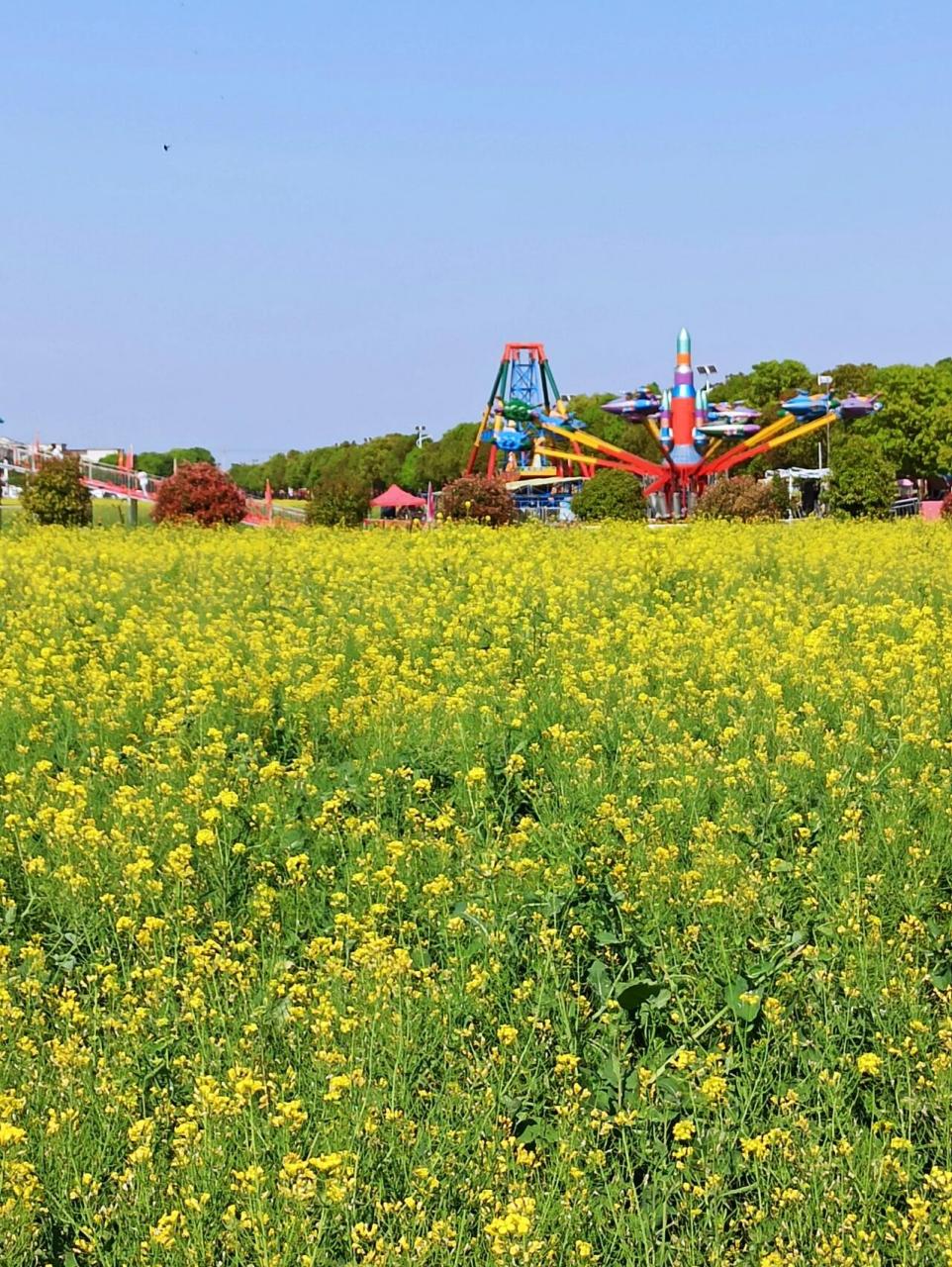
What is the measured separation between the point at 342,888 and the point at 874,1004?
2.07 metres

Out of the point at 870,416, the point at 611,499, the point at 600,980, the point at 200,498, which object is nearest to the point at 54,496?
Answer: the point at 200,498

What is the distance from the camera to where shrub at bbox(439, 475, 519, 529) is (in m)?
32.0

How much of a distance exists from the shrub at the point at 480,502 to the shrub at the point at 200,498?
5.38m

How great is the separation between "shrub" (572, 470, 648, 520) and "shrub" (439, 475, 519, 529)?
2610 millimetres

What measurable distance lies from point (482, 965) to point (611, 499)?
31.1 m

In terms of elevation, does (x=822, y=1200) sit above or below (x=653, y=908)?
below

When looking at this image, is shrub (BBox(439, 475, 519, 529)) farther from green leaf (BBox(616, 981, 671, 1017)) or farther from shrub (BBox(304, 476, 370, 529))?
green leaf (BBox(616, 981, 671, 1017))

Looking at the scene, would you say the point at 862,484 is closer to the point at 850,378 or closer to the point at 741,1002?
the point at 741,1002

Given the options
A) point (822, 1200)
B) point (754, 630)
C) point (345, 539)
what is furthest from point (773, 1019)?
point (345, 539)

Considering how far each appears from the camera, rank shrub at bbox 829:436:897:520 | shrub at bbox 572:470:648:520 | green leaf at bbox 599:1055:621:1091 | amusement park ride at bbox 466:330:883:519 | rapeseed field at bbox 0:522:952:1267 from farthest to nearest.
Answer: amusement park ride at bbox 466:330:883:519 < shrub at bbox 572:470:648:520 < shrub at bbox 829:436:897:520 < green leaf at bbox 599:1055:621:1091 < rapeseed field at bbox 0:522:952:1267

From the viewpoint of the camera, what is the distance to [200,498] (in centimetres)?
3231

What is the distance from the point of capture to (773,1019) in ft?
12.5

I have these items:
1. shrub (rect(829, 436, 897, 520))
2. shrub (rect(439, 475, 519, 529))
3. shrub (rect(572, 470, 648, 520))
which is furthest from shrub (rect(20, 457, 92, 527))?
shrub (rect(829, 436, 897, 520))

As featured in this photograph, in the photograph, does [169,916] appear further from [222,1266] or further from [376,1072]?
[222,1266]
